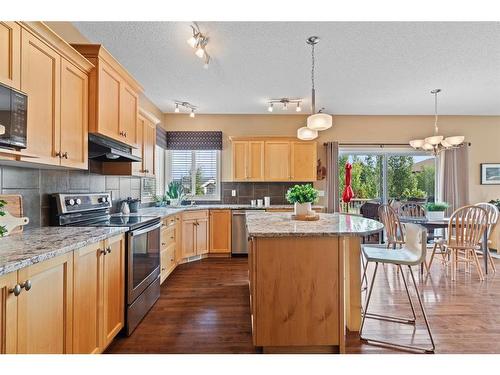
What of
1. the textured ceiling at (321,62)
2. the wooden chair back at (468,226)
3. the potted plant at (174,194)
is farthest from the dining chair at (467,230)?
the potted plant at (174,194)

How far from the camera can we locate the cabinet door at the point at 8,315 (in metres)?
1.04

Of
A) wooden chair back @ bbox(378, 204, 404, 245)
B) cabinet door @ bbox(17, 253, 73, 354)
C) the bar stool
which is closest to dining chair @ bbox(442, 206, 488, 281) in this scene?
wooden chair back @ bbox(378, 204, 404, 245)

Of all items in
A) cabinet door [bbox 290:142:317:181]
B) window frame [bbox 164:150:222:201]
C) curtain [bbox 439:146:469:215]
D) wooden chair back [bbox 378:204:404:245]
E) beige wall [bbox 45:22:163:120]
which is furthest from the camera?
window frame [bbox 164:150:222:201]

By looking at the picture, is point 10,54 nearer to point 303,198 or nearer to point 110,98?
point 110,98

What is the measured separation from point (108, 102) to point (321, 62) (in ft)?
7.61

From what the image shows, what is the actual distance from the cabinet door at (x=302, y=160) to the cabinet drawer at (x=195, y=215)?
1.74 metres

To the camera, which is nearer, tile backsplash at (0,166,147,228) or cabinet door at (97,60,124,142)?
tile backsplash at (0,166,147,228)

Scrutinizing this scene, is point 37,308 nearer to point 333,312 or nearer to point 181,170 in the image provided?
point 333,312

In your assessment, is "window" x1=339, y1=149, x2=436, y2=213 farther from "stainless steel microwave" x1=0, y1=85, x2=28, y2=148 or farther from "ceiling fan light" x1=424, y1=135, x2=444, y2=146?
"stainless steel microwave" x1=0, y1=85, x2=28, y2=148

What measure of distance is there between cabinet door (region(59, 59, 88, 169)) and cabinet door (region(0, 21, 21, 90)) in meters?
0.38

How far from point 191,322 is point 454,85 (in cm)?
453

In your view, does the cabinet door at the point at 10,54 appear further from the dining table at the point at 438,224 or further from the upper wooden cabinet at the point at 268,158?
the dining table at the point at 438,224

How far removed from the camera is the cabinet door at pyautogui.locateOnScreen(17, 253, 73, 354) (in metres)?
1.16
